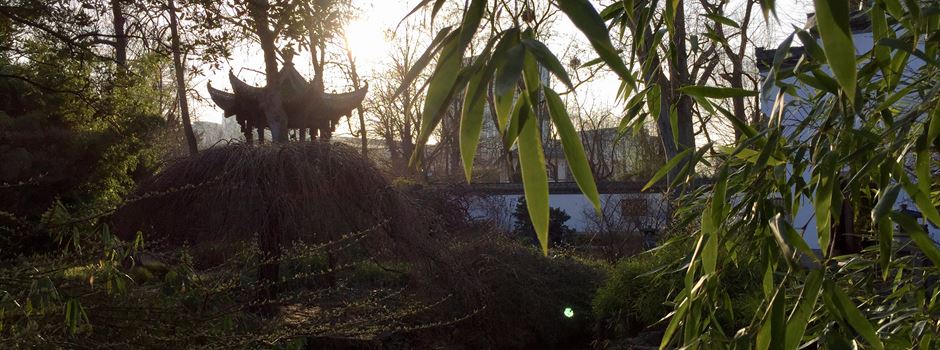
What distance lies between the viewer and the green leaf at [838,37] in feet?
2.54

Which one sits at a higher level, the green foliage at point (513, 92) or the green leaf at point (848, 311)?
the green foliage at point (513, 92)

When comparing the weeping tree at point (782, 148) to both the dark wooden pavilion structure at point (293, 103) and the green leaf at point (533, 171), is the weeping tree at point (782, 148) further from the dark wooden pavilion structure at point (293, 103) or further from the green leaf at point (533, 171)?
the dark wooden pavilion structure at point (293, 103)

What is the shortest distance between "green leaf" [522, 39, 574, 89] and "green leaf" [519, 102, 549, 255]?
7 centimetres

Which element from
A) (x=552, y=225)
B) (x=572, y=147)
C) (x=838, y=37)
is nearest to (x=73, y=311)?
(x=572, y=147)

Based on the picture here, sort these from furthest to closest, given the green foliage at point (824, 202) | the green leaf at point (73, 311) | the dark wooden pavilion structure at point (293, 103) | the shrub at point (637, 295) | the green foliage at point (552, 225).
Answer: the green foliage at point (552, 225), the dark wooden pavilion structure at point (293, 103), the shrub at point (637, 295), the green leaf at point (73, 311), the green foliage at point (824, 202)

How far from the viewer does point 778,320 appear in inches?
55.7

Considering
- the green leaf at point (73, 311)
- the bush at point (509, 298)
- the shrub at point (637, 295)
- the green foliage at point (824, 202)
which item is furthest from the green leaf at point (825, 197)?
the bush at point (509, 298)

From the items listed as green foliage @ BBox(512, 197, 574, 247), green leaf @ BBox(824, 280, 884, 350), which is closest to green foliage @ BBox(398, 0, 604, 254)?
green leaf @ BBox(824, 280, 884, 350)

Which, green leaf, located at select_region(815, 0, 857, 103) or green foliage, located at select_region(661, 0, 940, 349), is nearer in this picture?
green leaf, located at select_region(815, 0, 857, 103)

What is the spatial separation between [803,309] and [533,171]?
29.3 inches

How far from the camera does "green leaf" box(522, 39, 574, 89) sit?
2.90ft

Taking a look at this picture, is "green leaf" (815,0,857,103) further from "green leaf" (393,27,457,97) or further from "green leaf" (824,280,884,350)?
"green leaf" (824,280,884,350)

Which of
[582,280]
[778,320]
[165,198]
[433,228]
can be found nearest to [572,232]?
[582,280]

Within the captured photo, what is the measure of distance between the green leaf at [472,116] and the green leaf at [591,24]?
0.38 feet
